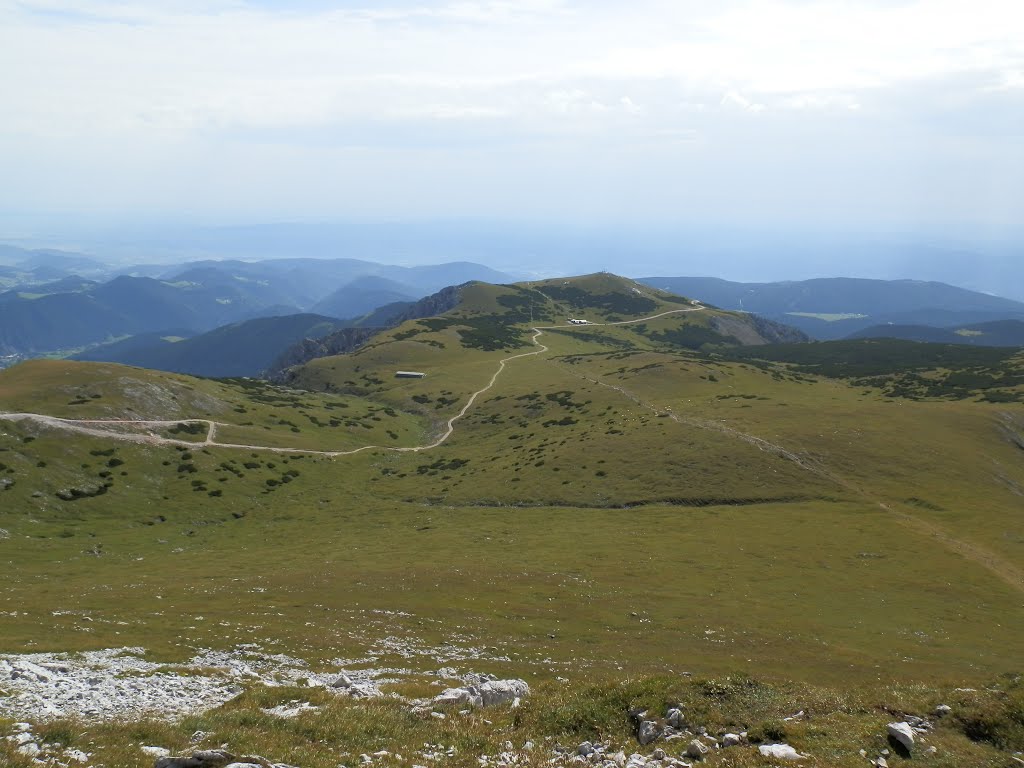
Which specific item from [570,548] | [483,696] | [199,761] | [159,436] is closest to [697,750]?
[483,696]

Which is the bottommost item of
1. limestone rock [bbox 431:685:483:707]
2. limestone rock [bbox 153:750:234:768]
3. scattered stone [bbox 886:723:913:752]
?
limestone rock [bbox 431:685:483:707]

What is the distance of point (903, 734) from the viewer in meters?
17.7

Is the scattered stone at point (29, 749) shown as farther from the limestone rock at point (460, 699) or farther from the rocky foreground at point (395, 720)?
the limestone rock at point (460, 699)

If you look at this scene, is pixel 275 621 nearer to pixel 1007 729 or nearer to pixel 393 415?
pixel 1007 729

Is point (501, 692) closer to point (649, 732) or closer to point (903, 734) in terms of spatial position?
point (649, 732)

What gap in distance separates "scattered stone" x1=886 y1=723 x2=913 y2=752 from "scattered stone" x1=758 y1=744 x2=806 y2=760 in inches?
115

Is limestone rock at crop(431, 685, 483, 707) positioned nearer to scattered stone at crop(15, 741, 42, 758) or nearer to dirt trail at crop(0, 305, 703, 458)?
scattered stone at crop(15, 741, 42, 758)

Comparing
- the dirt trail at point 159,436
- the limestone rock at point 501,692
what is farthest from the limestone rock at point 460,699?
the dirt trail at point 159,436

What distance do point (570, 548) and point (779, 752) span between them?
50.5 meters

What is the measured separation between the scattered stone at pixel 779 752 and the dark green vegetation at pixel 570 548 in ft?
1.96

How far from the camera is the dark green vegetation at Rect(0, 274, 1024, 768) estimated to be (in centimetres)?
2381

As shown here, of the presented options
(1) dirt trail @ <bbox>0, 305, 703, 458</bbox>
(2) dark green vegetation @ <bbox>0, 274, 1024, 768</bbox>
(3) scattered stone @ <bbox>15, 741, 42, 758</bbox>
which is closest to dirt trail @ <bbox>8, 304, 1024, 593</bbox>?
(1) dirt trail @ <bbox>0, 305, 703, 458</bbox>

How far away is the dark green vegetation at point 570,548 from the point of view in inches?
938

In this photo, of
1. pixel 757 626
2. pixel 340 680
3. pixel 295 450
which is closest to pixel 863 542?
pixel 757 626
